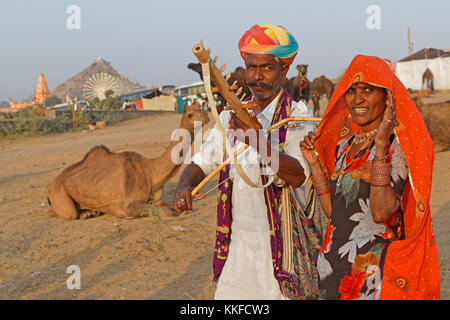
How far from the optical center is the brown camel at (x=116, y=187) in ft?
23.9

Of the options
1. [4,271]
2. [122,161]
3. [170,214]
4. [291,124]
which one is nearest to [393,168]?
[291,124]

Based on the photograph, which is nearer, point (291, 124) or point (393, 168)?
point (393, 168)

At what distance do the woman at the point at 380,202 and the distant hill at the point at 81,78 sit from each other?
116 metres

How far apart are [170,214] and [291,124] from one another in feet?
16.0

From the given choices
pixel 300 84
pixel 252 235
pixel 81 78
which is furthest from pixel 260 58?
pixel 81 78

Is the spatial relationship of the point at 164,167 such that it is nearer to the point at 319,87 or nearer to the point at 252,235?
the point at 252,235

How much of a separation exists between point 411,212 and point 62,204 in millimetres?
6003

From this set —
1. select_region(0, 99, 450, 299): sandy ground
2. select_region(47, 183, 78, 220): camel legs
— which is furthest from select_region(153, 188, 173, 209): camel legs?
select_region(47, 183, 78, 220): camel legs

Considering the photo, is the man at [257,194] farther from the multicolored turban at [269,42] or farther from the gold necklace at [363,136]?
the gold necklace at [363,136]

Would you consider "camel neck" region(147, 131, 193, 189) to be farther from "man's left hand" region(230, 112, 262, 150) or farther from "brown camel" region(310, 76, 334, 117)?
"brown camel" region(310, 76, 334, 117)

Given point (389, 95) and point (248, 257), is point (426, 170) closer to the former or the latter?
point (389, 95)

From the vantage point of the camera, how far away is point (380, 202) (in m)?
2.17

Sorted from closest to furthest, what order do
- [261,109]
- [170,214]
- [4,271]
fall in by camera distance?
[261,109] < [4,271] < [170,214]

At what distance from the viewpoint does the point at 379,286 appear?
2.29 m
